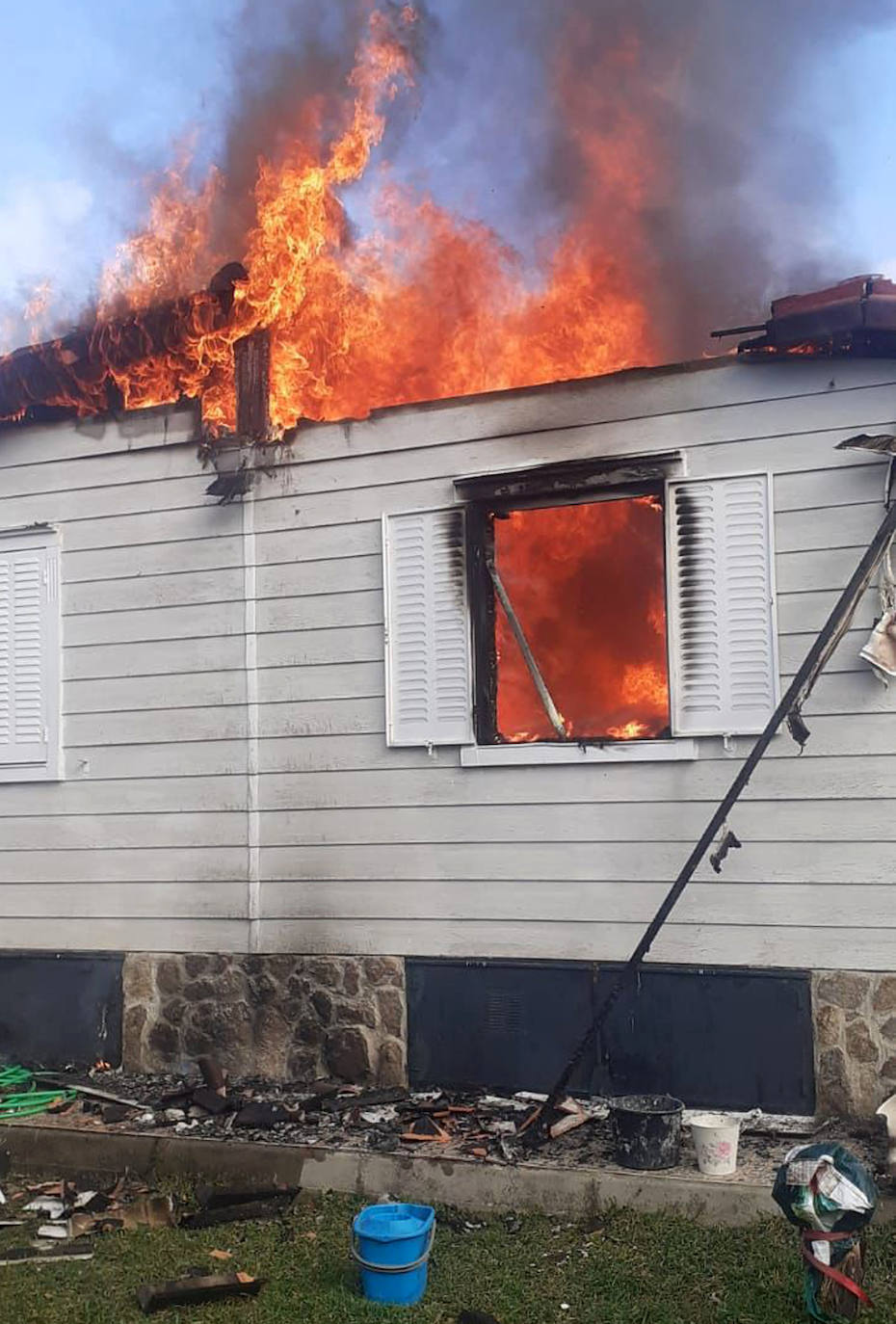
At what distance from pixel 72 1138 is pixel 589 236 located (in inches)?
310

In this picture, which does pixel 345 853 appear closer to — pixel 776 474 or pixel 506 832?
pixel 506 832

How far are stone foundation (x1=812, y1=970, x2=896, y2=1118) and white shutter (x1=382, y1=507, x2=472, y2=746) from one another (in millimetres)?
2728

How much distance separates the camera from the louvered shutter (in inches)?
397

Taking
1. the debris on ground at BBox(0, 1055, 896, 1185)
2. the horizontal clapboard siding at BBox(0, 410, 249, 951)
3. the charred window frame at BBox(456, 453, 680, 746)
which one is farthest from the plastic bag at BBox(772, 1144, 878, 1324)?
the horizontal clapboard siding at BBox(0, 410, 249, 951)

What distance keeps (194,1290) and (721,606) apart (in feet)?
15.5

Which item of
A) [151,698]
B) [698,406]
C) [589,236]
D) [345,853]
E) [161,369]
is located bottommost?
[345,853]

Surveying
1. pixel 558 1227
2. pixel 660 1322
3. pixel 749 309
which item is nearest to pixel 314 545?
pixel 558 1227

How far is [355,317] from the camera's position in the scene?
967 centimetres

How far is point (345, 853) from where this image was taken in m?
9.06

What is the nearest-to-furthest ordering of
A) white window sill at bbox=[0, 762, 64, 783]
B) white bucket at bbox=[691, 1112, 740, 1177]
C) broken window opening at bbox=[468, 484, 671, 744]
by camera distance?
white bucket at bbox=[691, 1112, 740, 1177] < broken window opening at bbox=[468, 484, 671, 744] < white window sill at bbox=[0, 762, 64, 783]

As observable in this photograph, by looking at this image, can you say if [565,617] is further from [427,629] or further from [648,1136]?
[648,1136]

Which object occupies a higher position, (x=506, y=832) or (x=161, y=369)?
(x=161, y=369)

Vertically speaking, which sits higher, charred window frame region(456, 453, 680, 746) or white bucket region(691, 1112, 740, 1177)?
charred window frame region(456, 453, 680, 746)

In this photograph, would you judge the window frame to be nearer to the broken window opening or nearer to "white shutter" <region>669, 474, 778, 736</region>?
the broken window opening
